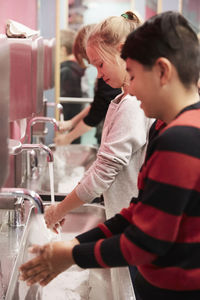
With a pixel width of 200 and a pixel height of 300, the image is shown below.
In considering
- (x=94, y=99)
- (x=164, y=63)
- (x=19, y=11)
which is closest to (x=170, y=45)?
(x=164, y=63)

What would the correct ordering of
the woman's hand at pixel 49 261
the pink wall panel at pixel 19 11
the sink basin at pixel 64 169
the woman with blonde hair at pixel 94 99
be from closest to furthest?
the woman's hand at pixel 49 261
the pink wall panel at pixel 19 11
the woman with blonde hair at pixel 94 99
the sink basin at pixel 64 169

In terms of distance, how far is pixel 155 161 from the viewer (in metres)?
Answer: 0.96

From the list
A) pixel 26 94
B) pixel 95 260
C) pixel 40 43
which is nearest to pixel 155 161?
pixel 95 260

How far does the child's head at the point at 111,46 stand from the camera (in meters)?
1.65

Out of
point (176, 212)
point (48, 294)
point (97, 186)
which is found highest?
point (176, 212)

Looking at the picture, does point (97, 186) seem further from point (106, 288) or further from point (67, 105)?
point (67, 105)

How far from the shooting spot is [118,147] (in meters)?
1.62

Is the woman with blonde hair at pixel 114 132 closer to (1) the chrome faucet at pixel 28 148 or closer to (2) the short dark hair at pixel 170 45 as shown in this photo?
(1) the chrome faucet at pixel 28 148

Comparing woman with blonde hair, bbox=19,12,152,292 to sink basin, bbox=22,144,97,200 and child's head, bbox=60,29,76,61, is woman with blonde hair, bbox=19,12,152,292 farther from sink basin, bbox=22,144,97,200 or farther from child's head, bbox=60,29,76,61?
child's head, bbox=60,29,76,61

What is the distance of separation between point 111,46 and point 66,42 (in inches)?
138

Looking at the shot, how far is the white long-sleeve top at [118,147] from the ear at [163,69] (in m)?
0.63

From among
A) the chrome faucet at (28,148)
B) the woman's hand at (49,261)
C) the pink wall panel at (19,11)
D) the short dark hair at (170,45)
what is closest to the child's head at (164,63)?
the short dark hair at (170,45)

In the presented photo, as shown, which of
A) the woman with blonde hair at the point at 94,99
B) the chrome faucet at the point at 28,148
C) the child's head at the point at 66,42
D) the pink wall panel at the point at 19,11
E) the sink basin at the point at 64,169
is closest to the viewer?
the chrome faucet at the point at 28,148

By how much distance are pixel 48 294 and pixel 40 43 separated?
1.06 meters
